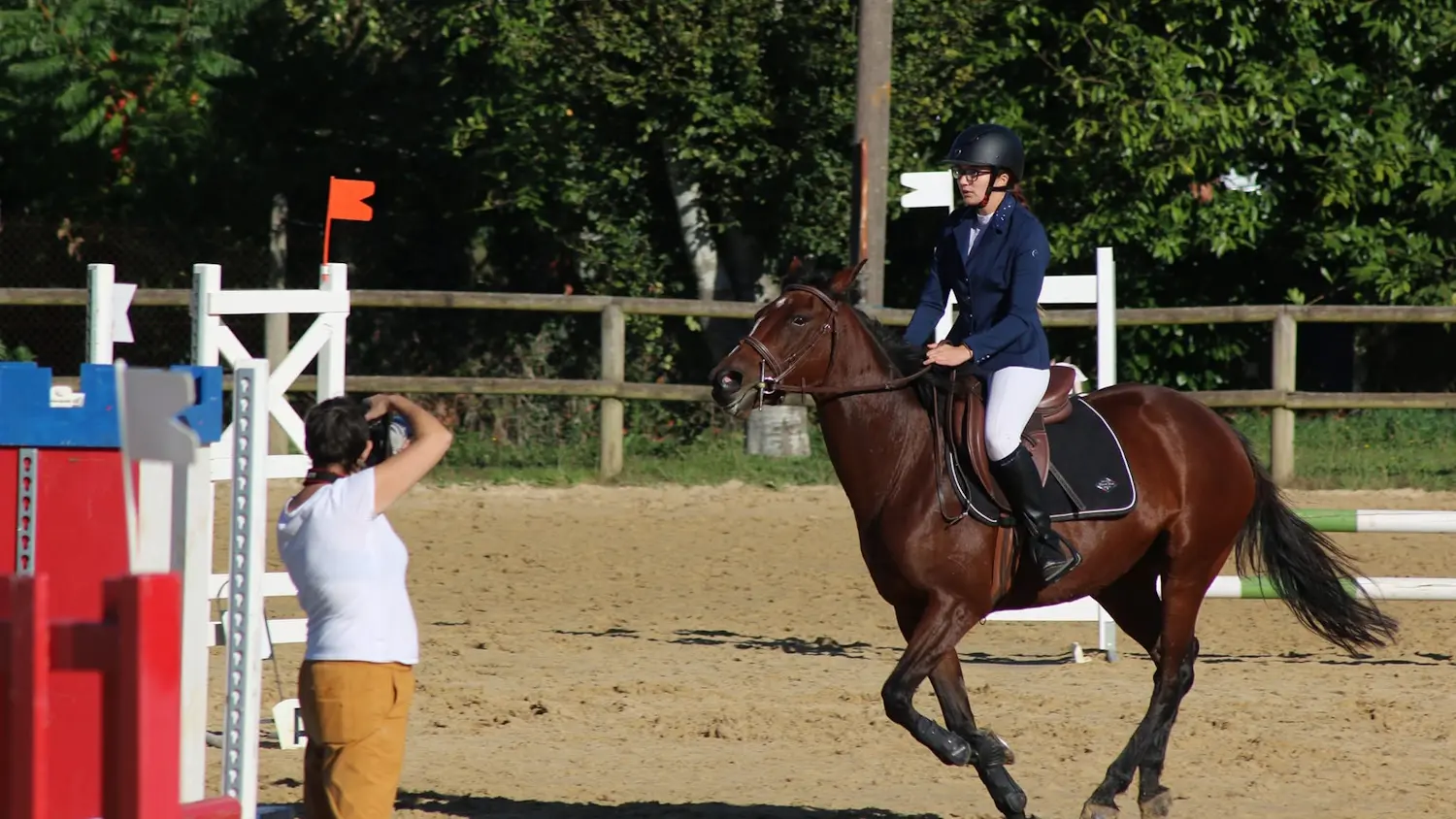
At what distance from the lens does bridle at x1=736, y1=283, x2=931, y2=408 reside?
5566 millimetres

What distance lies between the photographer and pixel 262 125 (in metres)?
16.6

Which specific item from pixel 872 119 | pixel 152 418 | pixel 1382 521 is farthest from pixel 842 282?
pixel 872 119

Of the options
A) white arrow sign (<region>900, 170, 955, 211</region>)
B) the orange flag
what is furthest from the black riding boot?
the orange flag

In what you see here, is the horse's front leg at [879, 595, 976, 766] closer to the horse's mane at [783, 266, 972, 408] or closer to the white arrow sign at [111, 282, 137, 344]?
the horse's mane at [783, 266, 972, 408]

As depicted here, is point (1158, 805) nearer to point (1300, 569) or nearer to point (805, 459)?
point (1300, 569)

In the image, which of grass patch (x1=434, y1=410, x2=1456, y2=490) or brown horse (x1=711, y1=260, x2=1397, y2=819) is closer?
brown horse (x1=711, y1=260, x2=1397, y2=819)

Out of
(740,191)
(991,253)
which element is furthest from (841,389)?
(740,191)

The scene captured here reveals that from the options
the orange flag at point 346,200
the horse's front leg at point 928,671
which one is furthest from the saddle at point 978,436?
the orange flag at point 346,200

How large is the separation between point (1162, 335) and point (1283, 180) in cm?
171

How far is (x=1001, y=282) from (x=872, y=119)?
6.52 metres

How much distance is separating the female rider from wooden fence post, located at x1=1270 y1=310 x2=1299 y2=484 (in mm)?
7295

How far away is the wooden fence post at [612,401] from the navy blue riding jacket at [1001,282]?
7.03 m

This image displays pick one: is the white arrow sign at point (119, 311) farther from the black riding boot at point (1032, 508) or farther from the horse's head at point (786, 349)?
the black riding boot at point (1032, 508)

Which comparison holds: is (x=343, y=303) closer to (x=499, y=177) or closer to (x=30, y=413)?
(x=30, y=413)
